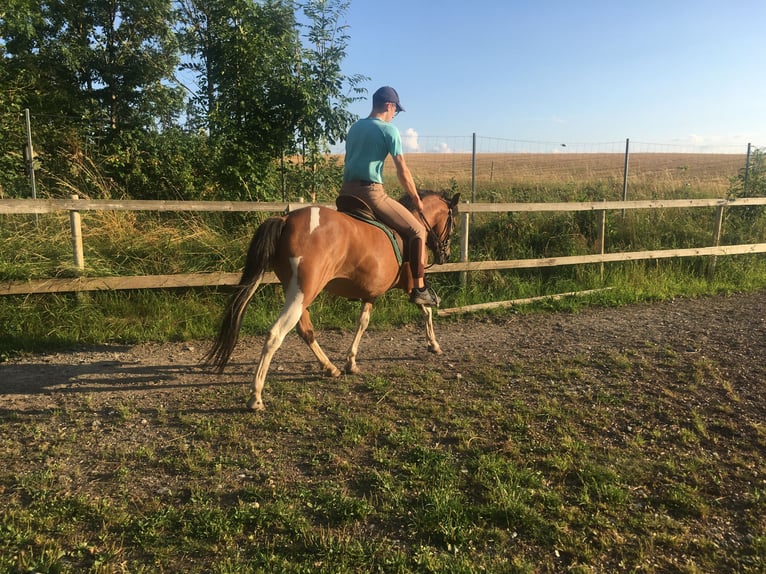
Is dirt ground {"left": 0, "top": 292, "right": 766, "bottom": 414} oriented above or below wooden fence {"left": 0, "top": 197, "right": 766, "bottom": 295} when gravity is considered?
below

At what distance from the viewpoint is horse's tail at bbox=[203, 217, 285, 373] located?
4.28 m

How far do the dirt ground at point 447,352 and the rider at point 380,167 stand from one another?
4.47 feet

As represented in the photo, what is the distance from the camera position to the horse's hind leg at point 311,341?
192 inches

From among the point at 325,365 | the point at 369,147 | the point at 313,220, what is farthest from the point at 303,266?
the point at 369,147

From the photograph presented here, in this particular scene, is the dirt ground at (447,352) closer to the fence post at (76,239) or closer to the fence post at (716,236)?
the fence post at (76,239)

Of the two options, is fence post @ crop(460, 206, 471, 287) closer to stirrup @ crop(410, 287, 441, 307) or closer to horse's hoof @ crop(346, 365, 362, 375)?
stirrup @ crop(410, 287, 441, 307)

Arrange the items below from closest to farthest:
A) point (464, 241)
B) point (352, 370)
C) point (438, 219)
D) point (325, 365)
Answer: point (325, 365)
point (352, 370)
point (438, 219)
point (464, 241)

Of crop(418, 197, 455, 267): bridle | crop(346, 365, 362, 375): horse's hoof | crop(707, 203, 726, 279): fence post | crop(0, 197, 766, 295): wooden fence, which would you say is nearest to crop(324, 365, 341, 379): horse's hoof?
crop(346, 365, 362, 375): horse's hoof

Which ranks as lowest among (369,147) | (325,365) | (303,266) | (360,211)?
(325,365)

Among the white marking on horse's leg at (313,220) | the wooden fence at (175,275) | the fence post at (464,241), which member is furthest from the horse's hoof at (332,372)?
the fence post at (464,241)

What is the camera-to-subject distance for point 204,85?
29.3 ft

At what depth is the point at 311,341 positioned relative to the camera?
4918 mm

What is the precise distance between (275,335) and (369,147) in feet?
6.52

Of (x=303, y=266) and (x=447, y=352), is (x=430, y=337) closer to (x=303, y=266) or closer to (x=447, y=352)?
(x=447, y=352)
